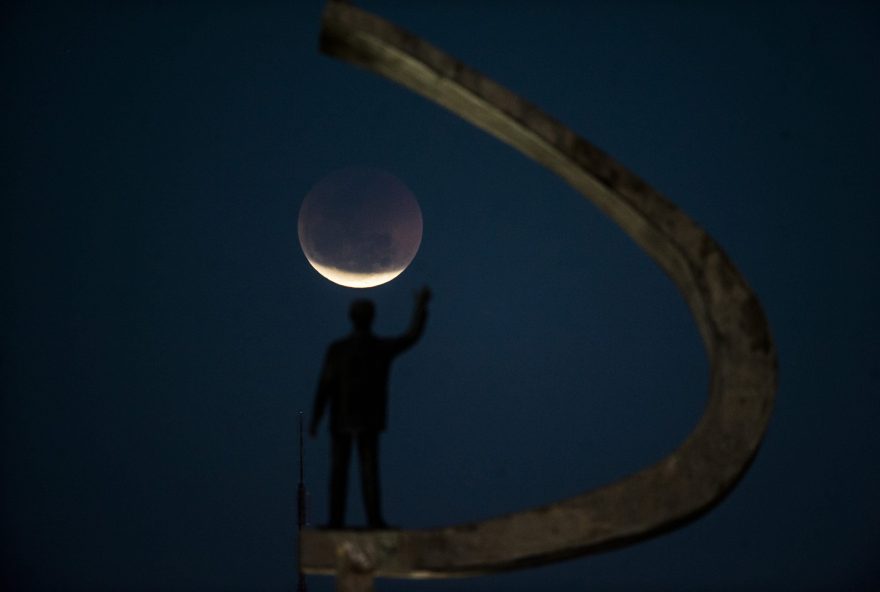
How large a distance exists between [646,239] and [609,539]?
236cm

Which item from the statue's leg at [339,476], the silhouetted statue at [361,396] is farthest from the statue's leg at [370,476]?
the statue's leg at [339,476]

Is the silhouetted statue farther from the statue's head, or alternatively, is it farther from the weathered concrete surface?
the weathered concrete surface

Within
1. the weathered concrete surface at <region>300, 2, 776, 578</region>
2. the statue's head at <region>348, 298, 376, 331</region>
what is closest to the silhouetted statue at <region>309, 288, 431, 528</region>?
the statue's head at <region>348, 298, 376, 331</region>

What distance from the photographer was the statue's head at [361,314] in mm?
9562

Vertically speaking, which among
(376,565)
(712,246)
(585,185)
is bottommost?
(376,565)

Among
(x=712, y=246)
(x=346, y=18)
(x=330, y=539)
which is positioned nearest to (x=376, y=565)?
(x=330, y=539)

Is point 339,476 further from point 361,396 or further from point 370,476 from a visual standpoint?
point 361,396

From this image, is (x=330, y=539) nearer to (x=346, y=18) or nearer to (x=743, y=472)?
(x=743, y=472)

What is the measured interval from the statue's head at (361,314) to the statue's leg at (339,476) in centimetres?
93

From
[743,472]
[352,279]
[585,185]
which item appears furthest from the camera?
[352,279]

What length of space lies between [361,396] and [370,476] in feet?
2.14

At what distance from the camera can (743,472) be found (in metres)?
8.41

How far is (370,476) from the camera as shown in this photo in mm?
9242

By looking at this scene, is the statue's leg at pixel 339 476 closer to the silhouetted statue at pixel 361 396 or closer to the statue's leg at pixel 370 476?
the silhouetted statue at pixel 361 396
